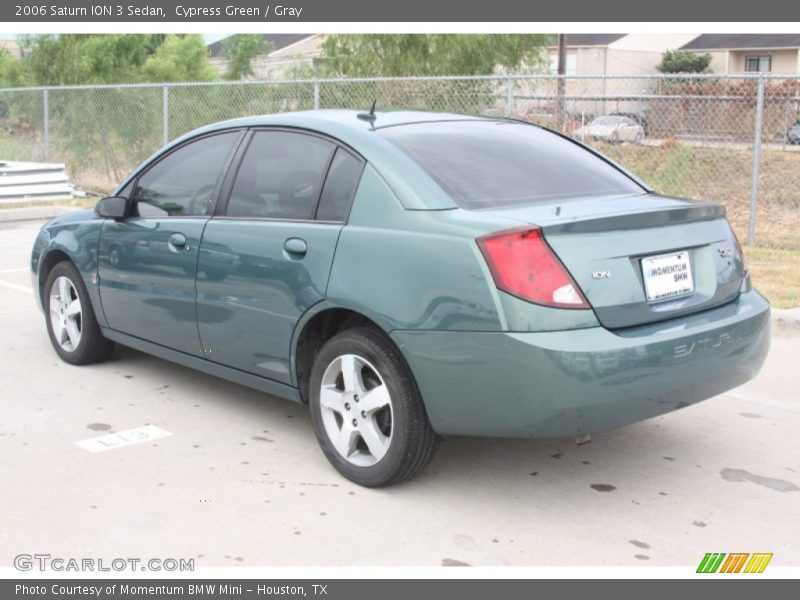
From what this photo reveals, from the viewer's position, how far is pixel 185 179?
5.41m

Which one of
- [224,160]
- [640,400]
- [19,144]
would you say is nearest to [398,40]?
[19,144]

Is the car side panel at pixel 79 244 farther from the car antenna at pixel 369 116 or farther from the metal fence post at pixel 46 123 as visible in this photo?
the metal fence post at pixel 46 123

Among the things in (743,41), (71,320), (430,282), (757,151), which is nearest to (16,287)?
(71,320)

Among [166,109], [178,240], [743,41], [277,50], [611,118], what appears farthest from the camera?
[277,50]

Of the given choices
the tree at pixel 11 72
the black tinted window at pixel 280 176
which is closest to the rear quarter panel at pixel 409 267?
the black tinted window at pixel 280 176

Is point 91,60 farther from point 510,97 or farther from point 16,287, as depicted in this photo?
point 16,287

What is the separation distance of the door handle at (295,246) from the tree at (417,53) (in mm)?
17284

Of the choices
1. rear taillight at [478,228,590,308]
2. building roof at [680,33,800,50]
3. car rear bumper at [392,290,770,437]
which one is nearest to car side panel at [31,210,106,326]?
car rear bumper at [392,290,770,437]

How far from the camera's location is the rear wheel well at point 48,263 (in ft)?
20.7

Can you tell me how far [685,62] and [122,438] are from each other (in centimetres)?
5257

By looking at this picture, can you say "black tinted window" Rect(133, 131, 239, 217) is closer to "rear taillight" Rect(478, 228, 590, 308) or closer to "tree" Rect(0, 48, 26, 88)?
"rear taillight" Rect(478, 228, 590, 308)

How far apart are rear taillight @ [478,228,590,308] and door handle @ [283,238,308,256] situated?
0.97 metres

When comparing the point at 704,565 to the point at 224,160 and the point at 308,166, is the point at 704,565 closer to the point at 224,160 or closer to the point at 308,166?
the point at 308,166

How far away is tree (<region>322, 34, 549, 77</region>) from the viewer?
71.7 feet
